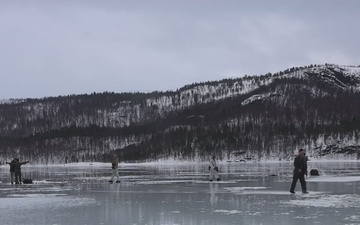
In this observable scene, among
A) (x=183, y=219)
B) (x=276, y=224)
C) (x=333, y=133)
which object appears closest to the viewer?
(x=276, y=224)

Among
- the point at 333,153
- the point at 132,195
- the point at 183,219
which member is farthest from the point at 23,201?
the point at 333,153

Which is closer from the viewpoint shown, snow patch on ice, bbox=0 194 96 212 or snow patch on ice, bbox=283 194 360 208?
snow patch on ice, bbox=283 194 360 208

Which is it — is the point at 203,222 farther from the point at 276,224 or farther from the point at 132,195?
the point at 132,195

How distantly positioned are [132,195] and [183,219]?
8.93 m

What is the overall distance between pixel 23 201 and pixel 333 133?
180 metres

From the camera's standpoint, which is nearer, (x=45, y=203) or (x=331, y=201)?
(x=331, y=201)

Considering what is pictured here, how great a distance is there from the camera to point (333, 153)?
17388 centimetres

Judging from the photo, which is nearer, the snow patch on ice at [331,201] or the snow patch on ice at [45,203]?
the snow patch on ice at [331,201]

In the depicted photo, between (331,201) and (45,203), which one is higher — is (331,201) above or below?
below

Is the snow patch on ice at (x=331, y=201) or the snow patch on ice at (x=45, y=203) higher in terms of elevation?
the snow patch on ice at (x=45, y=203)

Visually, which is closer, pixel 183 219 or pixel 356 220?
pixel 356 220

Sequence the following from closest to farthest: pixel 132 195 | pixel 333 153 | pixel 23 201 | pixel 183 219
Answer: pixel 183 219, pixel 23 201, pixel 132 195, pixel 333 153

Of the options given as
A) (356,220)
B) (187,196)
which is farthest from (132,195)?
(356,220)

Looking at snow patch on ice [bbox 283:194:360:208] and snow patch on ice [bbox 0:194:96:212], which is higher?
snow patch on ice [bbox 0:194:96:212]
